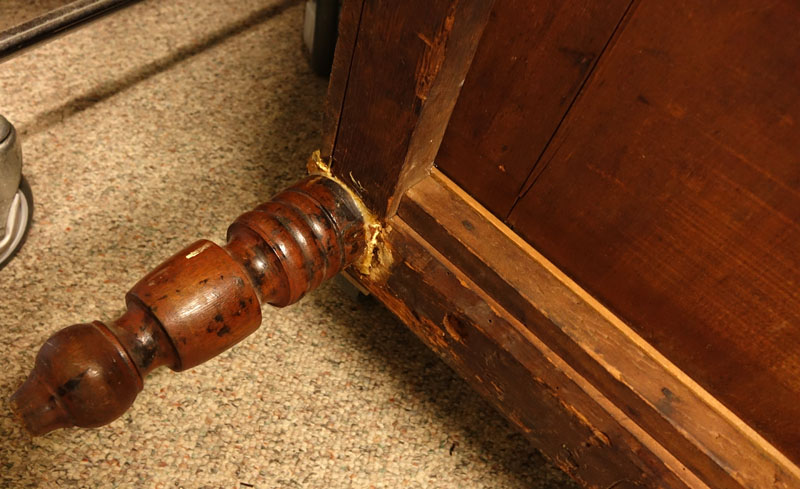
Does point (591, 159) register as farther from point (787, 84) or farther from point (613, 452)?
point (613, 452)

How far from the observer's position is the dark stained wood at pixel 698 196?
0.53 metres

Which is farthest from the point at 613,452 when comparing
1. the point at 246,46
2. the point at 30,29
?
the point at 246,46

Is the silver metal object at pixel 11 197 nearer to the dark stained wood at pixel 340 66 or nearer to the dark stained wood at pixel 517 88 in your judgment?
the dark stained wood at pixel 340 66

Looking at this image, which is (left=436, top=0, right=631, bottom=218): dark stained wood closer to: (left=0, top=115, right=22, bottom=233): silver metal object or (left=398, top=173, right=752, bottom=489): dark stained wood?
(left=398, top=173, right=752, bottom=489): dark stained wood

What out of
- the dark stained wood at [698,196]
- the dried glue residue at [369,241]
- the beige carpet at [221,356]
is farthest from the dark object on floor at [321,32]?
the dark stained wood at [698,196]

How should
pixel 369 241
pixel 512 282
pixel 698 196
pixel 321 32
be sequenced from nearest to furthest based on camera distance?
pixel 698 196
pixel 512 282
pixel 369 241
pixel 321 32

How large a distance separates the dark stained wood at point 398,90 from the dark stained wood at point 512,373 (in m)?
0.08

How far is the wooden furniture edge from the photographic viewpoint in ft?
2.22

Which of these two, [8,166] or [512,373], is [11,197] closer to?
[8,166]

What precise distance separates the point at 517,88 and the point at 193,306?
17.5 inches

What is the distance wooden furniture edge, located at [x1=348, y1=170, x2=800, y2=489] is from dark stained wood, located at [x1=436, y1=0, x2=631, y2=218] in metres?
0.05

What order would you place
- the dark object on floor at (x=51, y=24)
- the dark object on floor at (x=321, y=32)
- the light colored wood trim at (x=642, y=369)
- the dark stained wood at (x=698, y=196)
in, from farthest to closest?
1. the dark object on floor at (x=321, y=32)
2. the dark object on floor at (x=51, y=24)
3. the light colored wood trim at (x=642, y=369)
4. the dark stained wood at (x=698, y=196)

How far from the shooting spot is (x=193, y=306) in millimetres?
674

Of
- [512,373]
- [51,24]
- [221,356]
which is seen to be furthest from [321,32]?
[512,373]
